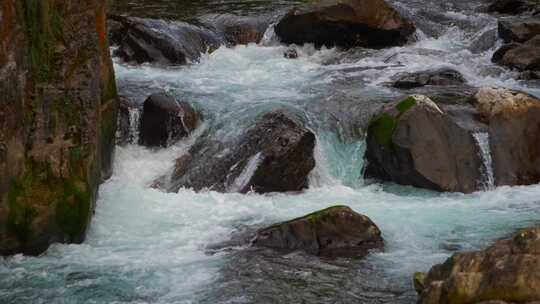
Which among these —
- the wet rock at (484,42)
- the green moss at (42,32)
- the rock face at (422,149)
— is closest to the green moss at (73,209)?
the green moss at (42,32)

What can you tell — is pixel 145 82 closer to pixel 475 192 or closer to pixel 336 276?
pixel 475 192

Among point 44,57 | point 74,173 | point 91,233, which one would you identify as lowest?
point 91,233

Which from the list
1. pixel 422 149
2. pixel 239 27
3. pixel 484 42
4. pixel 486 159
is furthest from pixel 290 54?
pixel 486 159

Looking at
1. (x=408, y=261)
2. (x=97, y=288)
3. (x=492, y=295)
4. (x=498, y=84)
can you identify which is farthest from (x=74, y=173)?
(x=498, y=84)

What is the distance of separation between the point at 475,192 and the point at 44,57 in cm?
594

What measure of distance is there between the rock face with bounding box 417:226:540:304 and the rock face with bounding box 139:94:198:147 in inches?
240

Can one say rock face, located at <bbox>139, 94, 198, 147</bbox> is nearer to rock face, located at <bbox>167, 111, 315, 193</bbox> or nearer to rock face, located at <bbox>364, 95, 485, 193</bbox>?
rock face, located at <bbox>167, 111, 315, 193</bbox>

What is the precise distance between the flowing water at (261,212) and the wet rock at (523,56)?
0.32 meters

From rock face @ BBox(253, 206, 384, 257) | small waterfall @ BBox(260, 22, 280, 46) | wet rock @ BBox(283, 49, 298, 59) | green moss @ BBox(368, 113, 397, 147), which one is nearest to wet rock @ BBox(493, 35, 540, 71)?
wet rock @ BBox(283, 49, 298, 59)

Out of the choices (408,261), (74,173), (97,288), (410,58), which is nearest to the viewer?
(97,288)

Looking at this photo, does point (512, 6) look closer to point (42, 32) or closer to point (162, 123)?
point (162, 123)

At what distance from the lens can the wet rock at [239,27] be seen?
1852 centimetres

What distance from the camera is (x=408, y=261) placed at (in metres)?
9.12

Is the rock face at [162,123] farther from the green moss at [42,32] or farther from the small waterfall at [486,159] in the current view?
the small waterfall at [486,159]
